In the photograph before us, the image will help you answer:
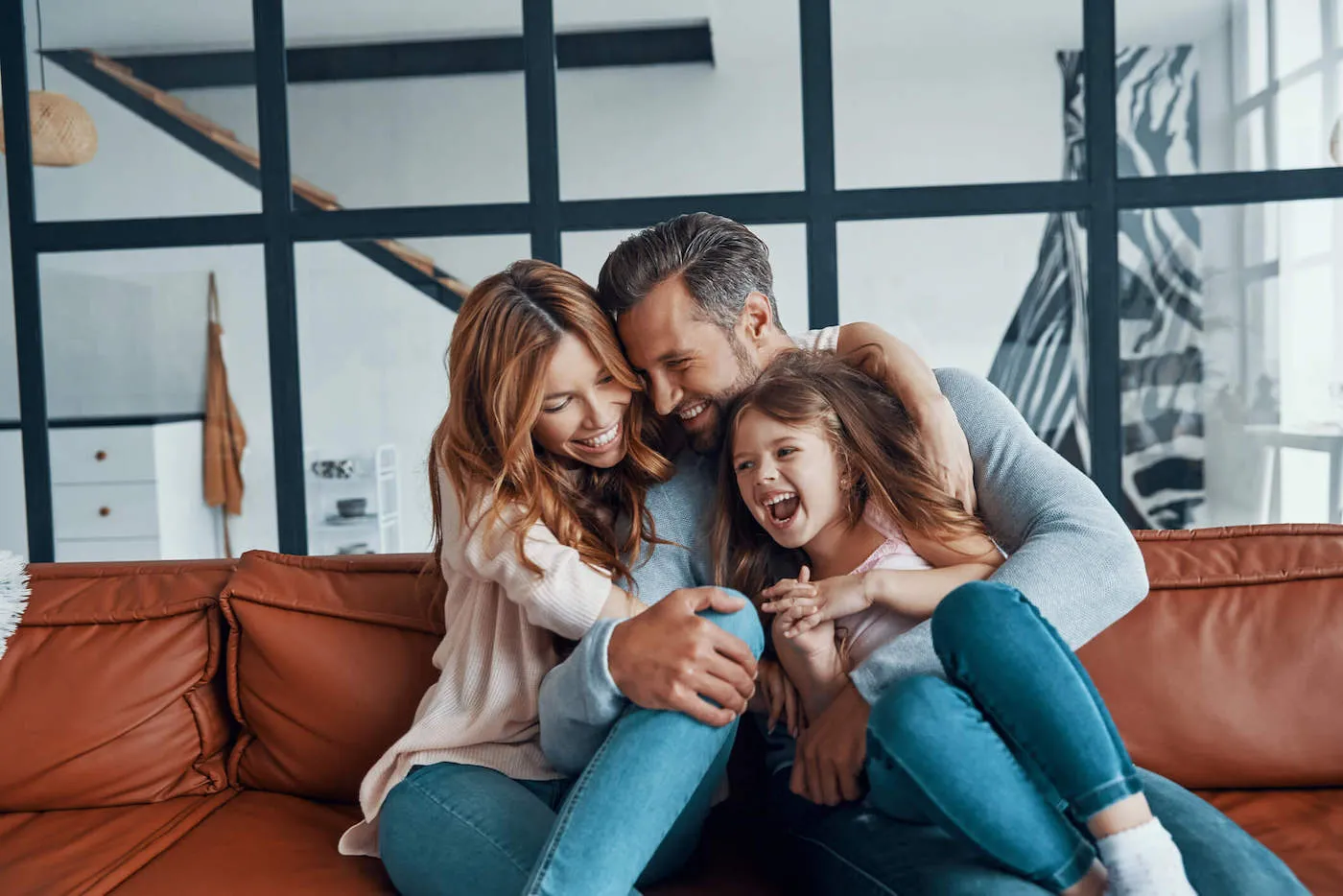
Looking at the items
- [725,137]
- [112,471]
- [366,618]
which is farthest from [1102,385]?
[112,471]

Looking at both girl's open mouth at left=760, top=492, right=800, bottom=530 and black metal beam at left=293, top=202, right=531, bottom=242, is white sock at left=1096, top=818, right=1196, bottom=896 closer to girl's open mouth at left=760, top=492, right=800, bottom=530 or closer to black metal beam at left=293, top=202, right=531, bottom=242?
girl's open mouth at left=760, top=492, right=800, bottom=530

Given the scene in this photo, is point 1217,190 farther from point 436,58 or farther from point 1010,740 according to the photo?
point 436,58

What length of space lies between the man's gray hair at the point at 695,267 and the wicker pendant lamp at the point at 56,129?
1850 millimetres

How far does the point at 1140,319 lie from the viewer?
246 centimetres

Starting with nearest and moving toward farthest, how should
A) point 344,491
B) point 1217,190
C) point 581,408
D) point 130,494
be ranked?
point 581,408 → point 1217,190 → point 344,491 → point 130,494

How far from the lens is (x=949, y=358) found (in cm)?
253

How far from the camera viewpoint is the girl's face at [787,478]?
139cm

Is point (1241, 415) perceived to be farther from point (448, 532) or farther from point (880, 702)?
point (448, 532)

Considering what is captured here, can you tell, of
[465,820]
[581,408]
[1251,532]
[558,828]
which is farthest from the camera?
[1251,532]

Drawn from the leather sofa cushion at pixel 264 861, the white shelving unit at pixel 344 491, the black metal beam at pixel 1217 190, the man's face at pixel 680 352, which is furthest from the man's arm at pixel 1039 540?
the white shelving unit at pixel 344 491

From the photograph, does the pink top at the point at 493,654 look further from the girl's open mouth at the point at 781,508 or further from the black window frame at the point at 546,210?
the black window frame at the point at 546,210

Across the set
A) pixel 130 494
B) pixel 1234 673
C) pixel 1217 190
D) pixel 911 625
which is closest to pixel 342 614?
pixel 911 625

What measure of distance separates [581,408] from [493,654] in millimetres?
358

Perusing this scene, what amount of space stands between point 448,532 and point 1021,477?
0.79 metres
